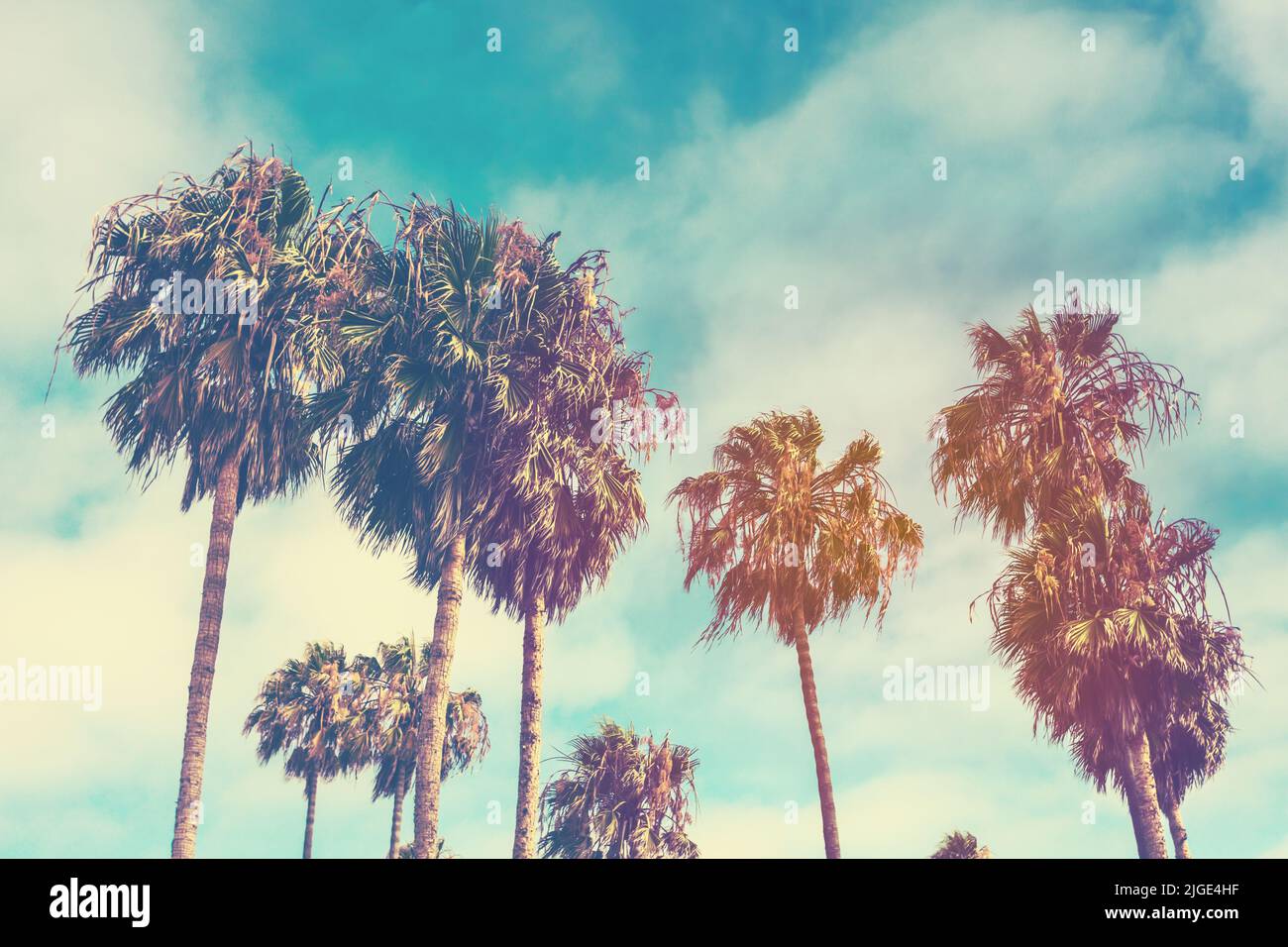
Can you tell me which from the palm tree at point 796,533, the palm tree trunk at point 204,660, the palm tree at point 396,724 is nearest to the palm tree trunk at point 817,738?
the palm tree at point 796,533

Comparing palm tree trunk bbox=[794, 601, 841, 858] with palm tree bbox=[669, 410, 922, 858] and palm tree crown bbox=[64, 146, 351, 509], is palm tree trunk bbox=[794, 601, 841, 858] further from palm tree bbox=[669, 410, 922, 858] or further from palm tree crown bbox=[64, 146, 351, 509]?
palm tree crown bbox=[64, 146, 351, 509]

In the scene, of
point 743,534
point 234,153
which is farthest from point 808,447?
point 234,153

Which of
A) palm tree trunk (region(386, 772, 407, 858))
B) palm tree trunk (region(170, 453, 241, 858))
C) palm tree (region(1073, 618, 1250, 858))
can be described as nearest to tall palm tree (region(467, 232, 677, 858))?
palm tree trunk (region(170, 453, 241, 858))

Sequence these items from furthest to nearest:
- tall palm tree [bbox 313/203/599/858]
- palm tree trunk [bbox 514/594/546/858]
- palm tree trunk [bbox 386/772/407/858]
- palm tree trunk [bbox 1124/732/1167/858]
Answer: palm tree trunk [bbox 386/772/407/858]
tall palm tree [bbox 313/203/599/858]
palm tree trunk [bbox 514/594/546/858]
palm tree trunk [bbox 1124/732/1167/858]

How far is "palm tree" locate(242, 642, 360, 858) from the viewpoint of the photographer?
44.6 m

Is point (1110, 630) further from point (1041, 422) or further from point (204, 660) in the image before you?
point (204, 660)

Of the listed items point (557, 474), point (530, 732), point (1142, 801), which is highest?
point (557, 474)

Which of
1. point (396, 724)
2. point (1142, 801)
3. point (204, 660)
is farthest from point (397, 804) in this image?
point (1142, 801)

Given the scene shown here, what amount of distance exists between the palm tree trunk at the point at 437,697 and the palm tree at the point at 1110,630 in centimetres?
1250

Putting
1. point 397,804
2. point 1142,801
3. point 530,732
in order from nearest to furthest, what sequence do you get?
point 1142,801, point 530,732, point 397,804

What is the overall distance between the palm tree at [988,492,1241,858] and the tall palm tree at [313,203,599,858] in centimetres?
1255

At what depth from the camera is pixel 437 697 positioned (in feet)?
85.3

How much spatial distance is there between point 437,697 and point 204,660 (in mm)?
5603
